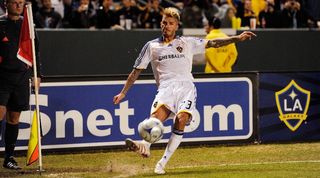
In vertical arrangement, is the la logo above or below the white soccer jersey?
below

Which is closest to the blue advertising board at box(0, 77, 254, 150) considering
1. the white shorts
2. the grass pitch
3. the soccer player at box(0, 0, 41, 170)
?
the grass pitch

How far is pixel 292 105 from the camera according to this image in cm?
1314

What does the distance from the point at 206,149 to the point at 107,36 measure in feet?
21.0

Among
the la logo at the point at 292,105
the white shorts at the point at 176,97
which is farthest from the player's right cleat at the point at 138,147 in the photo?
the la logo at the point at 292,105

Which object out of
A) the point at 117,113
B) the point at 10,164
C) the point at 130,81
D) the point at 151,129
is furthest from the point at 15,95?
the point at 117,113

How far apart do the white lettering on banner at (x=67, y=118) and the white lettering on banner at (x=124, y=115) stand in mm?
619

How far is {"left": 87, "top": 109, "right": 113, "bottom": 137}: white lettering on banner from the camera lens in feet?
39.3

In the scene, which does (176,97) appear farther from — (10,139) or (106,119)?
(106,119)

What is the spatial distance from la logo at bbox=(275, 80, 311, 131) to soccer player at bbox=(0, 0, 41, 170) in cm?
476

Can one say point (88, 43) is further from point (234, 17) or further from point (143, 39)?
point (234, 17)

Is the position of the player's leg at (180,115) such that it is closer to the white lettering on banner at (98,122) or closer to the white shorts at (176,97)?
the white shorts at (176,97)

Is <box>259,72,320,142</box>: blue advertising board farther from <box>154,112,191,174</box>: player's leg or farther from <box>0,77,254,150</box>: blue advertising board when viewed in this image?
<box>154,112,191,174</box>: player's leg

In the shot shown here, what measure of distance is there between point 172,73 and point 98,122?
2.61 m

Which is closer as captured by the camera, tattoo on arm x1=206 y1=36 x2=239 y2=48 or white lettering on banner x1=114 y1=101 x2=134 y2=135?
tattoo on arm x1=206 y1=36 x2=239 y2=48
